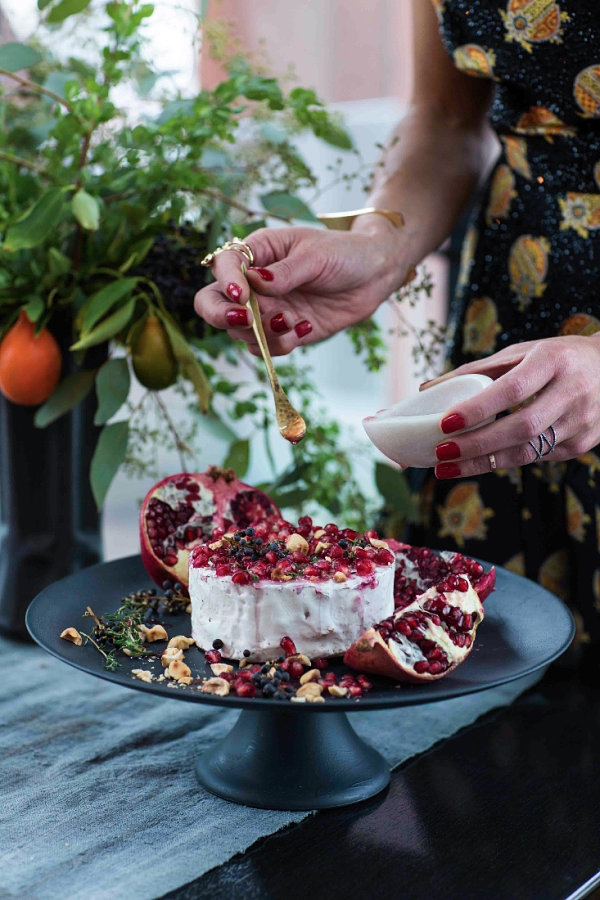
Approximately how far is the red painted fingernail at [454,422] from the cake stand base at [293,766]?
306 mm

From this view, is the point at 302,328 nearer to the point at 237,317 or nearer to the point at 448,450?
the point at 237,317

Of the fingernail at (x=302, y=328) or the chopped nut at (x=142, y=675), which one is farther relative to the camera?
the fingernail at (x=302, y=328)

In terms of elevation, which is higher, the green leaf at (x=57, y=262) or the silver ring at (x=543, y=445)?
the green leaf at (x=57, y=262)

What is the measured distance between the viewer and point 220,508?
3.93 feet

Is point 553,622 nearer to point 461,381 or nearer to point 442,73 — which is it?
point 461,381

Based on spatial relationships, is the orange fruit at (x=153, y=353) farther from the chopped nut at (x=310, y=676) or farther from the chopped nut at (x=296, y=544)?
the chopped nut at (x=310, y=676)

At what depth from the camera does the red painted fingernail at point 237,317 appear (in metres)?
1.08

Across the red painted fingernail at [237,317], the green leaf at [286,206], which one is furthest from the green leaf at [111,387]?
the green leaf at [286,206]

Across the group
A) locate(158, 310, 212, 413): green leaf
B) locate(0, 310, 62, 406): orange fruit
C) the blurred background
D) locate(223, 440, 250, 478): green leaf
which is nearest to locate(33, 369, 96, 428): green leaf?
locate(0, 310, 62, 406): orange fruit

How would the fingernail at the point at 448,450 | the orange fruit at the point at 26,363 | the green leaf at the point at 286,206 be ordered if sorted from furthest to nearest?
the green leaf at the point at 286,206 → the orange fruit at the point at 26,363 → the fingernail at the point at 448,450

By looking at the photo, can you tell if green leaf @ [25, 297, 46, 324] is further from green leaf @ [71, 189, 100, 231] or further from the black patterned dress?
the black patterned dress

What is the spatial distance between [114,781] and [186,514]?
0.34 metres

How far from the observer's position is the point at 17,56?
125 cm

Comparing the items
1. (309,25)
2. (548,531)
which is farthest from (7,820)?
(309,25)
